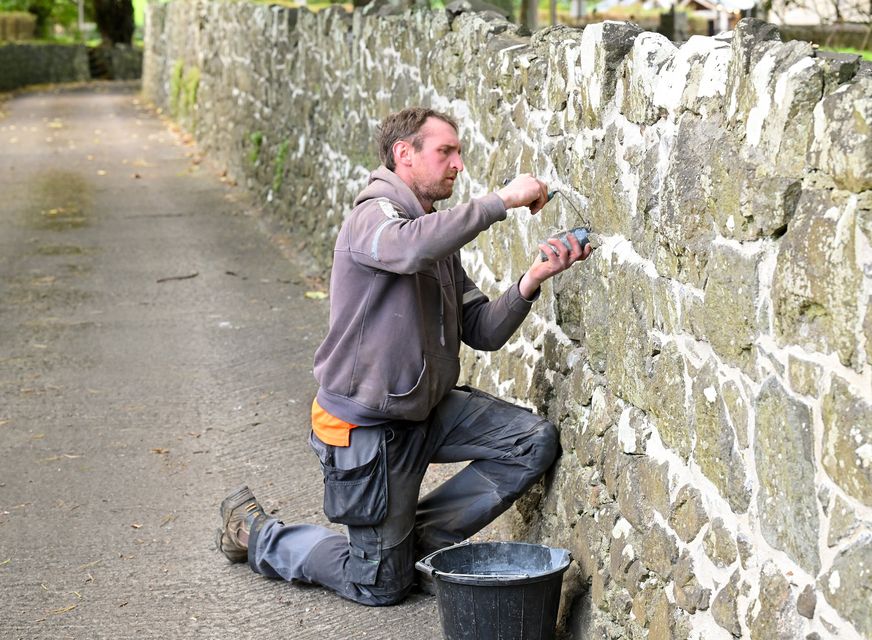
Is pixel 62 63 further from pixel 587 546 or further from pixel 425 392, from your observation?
pixel 587 546

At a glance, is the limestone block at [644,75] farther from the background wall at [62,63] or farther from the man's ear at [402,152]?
the background wall at [62,63]

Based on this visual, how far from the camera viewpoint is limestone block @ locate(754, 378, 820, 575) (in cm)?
285

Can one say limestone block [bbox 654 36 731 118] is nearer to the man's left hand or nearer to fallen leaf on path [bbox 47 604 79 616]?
the man's left hand

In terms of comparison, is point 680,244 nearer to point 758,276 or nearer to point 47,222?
point 758,276

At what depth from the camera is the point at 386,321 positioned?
4609 millimetres

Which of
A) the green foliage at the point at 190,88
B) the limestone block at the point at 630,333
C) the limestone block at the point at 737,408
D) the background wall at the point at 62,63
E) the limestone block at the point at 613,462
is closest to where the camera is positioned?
the limestone block at the point at 737,408

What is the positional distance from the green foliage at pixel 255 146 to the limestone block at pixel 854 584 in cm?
1126

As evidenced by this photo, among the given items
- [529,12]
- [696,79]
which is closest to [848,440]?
[696,79]

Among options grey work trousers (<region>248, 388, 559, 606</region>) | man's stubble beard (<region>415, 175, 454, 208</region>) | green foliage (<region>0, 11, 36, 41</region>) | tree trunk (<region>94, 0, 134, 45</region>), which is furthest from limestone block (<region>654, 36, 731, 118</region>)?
tree trunk (<region>94, 0, 134, 45</region>)

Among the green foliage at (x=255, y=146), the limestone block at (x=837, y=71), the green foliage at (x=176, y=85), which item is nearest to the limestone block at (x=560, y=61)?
the limestone block at (x=837, y=71)

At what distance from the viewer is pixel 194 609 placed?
191 inches

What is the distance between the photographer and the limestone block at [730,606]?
3252 mm

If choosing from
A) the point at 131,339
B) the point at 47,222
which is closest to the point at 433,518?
the point at 131,339

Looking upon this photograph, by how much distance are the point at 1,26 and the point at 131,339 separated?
31.4 meters
